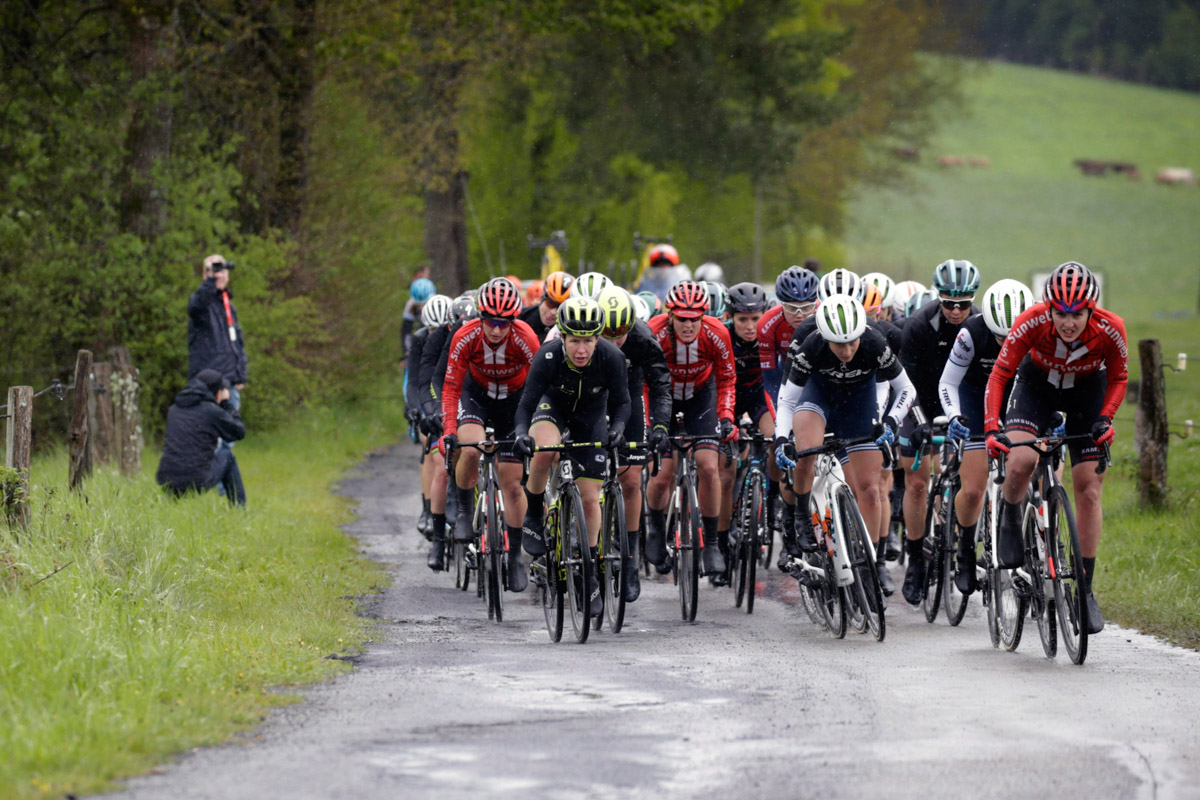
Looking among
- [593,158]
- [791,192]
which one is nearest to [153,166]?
[593,158]

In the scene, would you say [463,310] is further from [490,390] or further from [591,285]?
[591,285]

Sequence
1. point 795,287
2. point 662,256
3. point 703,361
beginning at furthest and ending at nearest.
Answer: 1. point 662,256
2. point 795,287
3. point 703,361

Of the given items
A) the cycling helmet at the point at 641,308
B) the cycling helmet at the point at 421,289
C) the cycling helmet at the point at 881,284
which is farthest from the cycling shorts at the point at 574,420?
the cycling helmet at the point at 421,289

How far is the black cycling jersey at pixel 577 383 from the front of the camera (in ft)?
34.0

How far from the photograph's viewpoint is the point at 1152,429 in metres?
14.3

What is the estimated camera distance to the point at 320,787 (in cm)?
630

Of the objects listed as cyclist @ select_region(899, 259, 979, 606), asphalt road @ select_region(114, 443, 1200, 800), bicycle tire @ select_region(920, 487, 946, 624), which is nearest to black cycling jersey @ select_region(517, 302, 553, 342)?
cyclist @ select_region(899, 259, 979, 606)

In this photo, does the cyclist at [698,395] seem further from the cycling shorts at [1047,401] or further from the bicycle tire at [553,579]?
the cycling shorts at [1047,401]

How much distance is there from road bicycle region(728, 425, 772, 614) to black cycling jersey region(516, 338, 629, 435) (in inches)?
51.9

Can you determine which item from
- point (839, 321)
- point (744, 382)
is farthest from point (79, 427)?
point (839, 321)

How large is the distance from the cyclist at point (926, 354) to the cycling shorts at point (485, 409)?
2.65 m

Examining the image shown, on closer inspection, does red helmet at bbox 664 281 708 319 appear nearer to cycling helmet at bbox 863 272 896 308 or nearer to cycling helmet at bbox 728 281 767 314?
cycling helmet at bbox 728 281 767 314

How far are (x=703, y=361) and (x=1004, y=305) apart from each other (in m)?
2.28

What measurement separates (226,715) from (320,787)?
4.11ft
